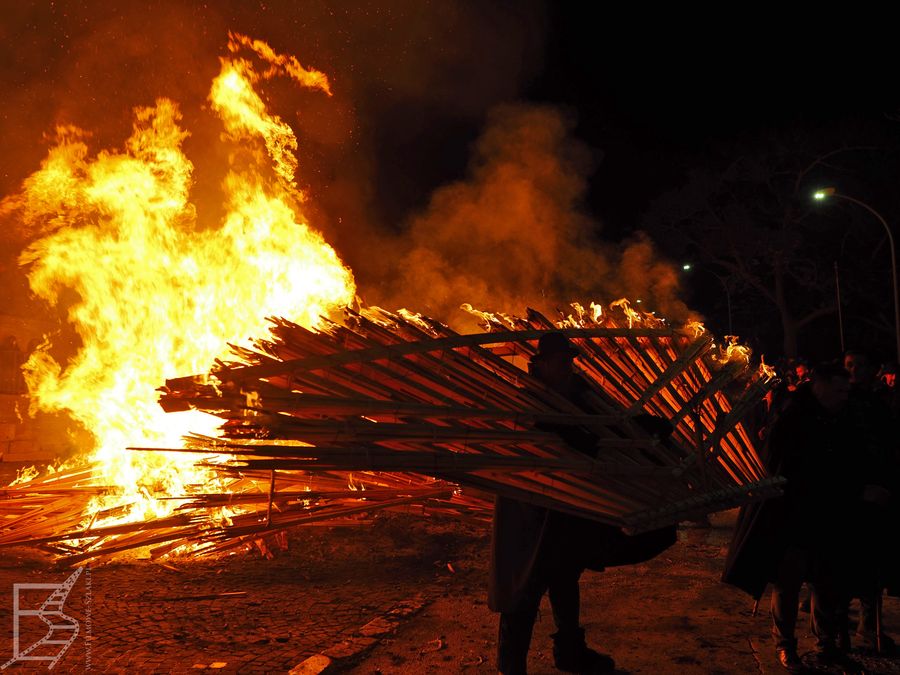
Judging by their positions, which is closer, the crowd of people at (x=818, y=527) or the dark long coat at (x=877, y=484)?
the crowd of people at (x=818, y=527)

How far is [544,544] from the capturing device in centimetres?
328

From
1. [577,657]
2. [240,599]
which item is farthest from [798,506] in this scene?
[240,599]

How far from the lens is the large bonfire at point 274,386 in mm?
2561

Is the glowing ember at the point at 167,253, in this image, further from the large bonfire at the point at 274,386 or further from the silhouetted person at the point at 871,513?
the silhouetted person at the point at 871,513

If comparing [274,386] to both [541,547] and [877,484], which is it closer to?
[541,547]

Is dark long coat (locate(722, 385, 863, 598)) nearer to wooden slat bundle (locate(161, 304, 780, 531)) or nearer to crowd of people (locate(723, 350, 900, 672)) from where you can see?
crowd of people (locate(723, 350, 900, 672))

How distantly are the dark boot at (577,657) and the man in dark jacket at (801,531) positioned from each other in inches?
33.5

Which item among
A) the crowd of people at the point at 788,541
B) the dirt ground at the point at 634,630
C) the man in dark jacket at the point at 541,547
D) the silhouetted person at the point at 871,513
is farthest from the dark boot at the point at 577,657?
the silhouetted person at the point at 871,513

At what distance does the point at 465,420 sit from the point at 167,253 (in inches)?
247

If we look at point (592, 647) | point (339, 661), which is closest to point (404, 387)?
point (339, 661)

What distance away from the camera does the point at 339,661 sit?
3.77 meters

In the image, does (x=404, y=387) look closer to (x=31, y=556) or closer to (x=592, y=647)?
(x=592, y=647)

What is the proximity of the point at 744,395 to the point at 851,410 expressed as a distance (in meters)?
0.87

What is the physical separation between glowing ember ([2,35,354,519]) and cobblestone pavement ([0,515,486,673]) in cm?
170
